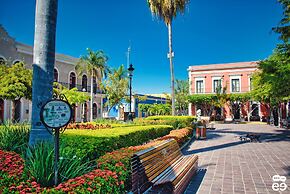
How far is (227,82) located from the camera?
37344 mm

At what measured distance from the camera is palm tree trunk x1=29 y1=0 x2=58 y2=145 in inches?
158

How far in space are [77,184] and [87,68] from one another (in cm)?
2503

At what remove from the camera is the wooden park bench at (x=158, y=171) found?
360cm

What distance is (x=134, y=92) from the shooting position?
36.4m

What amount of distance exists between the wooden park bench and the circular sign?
1.24 metres

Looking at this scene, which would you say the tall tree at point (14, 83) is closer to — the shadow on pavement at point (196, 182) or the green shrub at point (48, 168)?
the green shrub at point (48, 168)

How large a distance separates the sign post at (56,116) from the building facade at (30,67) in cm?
1119

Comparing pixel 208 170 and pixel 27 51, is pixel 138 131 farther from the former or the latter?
pixel 27 51

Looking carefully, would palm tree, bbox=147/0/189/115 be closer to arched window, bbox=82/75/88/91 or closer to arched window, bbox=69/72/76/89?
arched window, bbox=69/72/76/89

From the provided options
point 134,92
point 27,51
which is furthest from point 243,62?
point 27,51

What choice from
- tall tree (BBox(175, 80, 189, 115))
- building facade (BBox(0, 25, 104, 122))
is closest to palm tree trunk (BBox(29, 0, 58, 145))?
building facade (BBox(0, 25, 104, 122))

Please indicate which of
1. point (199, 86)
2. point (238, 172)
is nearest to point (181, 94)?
point (199, 86)

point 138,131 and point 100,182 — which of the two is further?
point 138,131

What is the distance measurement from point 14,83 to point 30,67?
1035 centimetres
